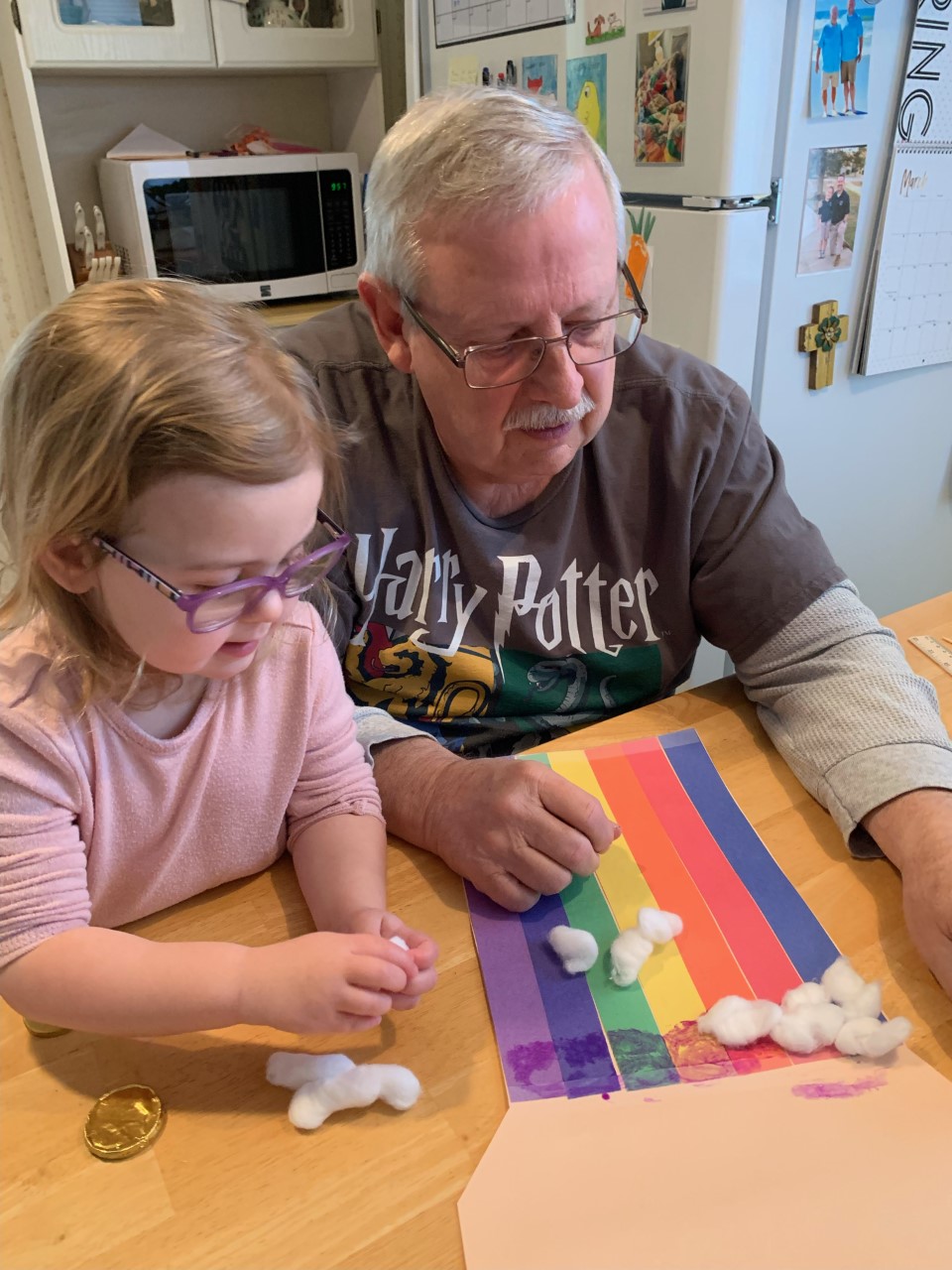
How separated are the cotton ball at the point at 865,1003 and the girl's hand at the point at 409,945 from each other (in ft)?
1.02

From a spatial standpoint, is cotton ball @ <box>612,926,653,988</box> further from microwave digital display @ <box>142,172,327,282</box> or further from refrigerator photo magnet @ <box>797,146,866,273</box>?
microwave digital display @ <box>142,172,327,282</box>

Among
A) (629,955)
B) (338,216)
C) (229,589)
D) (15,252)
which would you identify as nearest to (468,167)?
(229,589)

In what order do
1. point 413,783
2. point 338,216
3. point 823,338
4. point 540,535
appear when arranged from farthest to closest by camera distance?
point 338,216, point 823,338, point 540,535, point 413,783

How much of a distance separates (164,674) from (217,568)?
0.48ft

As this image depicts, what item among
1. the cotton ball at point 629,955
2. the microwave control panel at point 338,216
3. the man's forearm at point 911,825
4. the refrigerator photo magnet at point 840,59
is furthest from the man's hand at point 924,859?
the microwave control panel at point 338,216

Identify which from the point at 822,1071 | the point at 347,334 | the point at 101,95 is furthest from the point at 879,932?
the point at 101,95

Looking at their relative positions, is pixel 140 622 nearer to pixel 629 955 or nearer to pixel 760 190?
pixel 629 955

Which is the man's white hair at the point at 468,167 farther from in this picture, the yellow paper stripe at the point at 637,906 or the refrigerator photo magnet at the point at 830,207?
the refrigerator photo magnet at the point at 830,207

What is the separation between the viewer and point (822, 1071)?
0.68 m

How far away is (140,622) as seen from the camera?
675mm

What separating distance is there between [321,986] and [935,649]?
34.5 inches

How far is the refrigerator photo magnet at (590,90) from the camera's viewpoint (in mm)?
1637

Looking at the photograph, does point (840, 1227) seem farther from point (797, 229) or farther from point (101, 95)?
point (101, 95)

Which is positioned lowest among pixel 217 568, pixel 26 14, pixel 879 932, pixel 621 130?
pixel 879 932
